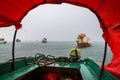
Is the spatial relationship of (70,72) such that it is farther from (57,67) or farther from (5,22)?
(5,22)

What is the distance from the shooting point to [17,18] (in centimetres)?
359

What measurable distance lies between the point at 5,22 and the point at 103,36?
1.93 meters

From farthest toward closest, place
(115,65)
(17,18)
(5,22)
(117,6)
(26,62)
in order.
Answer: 1. (26,62)
2. (17,18)
3. (5,22)
4. (117,6)
5. (115,65)

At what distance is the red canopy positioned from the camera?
2.56 meters

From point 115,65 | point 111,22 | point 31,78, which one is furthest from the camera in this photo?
point 31,78

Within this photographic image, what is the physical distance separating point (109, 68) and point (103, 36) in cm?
70

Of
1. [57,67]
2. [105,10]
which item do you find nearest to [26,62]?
[57,67]

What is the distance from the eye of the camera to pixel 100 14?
3252 mm

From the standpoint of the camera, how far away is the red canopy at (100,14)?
2.56 metres

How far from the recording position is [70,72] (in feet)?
20.5

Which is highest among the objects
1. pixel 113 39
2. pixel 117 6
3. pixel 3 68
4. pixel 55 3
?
pixel 55 3

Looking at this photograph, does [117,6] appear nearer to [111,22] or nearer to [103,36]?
[111,22]

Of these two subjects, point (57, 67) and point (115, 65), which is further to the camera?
point (57, 67)

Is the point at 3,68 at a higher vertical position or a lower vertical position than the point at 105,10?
lower
